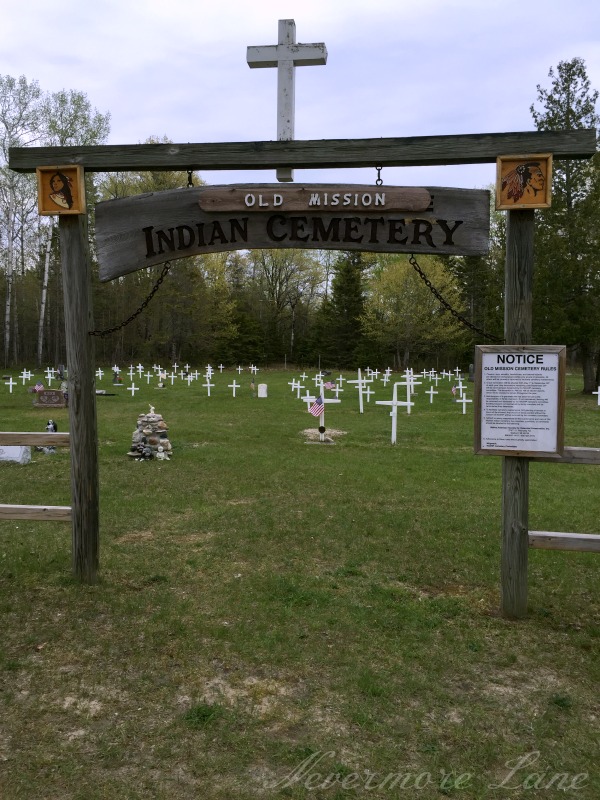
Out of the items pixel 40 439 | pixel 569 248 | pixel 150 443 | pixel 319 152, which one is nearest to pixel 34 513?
pixel 40 439

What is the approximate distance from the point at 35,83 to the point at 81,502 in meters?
33.0

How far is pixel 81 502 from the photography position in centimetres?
522

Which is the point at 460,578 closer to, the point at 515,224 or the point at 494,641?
the point at 494,641

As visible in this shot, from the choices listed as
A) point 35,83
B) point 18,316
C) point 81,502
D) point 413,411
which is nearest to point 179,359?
point 18,316

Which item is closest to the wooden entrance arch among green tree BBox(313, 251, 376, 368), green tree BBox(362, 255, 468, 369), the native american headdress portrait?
the native american headdress portrait

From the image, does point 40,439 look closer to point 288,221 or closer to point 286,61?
point 288,221

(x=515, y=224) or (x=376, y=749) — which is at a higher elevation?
(x=515, y=224)

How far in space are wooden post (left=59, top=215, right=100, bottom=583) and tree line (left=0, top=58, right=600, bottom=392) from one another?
18.7 metres

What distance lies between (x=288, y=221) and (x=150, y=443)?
7.70 meters

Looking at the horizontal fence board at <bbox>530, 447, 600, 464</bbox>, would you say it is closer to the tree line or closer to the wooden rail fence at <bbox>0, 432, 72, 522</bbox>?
the wooden rail fence at <bbox>0, 432, 72, 522</bbox>

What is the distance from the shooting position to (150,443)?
1180 cm

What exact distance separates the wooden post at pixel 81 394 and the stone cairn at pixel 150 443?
20.8 ft

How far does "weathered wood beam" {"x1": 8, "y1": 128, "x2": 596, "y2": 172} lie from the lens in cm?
447

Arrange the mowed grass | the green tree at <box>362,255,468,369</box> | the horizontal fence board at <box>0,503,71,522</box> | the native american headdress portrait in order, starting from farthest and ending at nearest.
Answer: the green tree at <box>362,255,468,369</box>
the horizontal fence board at <box>0,503,71,522</box>
the native american headdress portrait
the mowed grass
